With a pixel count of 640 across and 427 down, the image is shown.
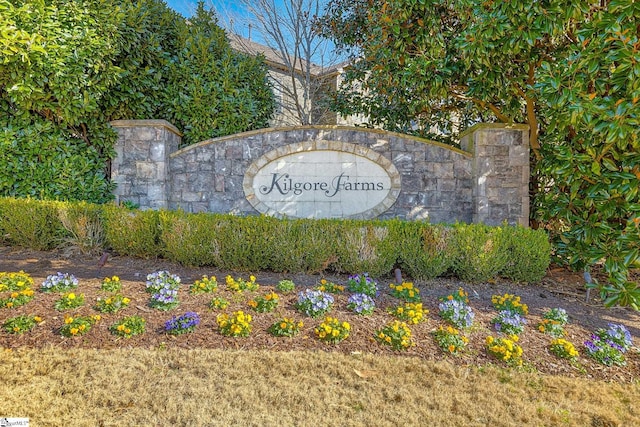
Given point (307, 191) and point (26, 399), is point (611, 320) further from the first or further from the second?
point (26, 399)

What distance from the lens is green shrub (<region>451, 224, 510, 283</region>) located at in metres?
4.26

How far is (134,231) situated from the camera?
14.9 ft

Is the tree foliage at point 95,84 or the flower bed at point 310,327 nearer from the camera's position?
the flower bed at point 310,327

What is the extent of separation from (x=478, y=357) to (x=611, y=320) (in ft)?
6.45

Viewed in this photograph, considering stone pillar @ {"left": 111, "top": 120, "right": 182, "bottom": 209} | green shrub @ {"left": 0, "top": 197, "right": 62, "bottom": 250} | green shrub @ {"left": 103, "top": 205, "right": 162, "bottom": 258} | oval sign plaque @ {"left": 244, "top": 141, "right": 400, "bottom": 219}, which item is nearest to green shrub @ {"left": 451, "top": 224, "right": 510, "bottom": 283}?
oval sign plaque @ {"left": 244, "top": 141, "right": 400, "bottom": 219}

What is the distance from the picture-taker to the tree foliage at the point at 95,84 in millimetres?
4809

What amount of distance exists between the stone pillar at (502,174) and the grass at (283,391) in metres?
3.19

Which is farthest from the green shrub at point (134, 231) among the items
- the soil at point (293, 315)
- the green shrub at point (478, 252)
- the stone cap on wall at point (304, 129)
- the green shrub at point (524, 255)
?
the green shrub at point (524, 255)

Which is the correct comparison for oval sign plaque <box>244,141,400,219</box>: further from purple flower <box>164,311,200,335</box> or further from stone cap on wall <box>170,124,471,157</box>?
purple flower <box>164,311,200,335</box>

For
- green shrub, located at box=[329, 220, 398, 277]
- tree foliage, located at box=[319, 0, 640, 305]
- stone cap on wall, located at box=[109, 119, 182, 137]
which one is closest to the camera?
tree foliage, located at box=[319, 0, 640, 305]

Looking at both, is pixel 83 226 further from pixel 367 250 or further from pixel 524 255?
pixel 524 255

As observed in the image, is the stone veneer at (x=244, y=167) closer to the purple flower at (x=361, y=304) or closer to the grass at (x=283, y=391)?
the purple flower at (x=361, y=304)

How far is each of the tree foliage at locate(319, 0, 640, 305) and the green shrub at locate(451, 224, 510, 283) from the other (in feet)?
2.49

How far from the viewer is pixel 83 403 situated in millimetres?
2072
